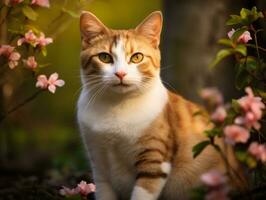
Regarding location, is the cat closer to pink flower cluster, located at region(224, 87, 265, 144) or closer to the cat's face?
the cat's face

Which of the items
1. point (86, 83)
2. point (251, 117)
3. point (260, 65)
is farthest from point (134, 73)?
point (251, 117)

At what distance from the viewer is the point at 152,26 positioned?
3.62 meters

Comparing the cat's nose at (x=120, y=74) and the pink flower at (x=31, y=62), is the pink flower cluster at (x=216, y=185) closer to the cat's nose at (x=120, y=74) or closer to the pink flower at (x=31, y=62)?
the cat's nose at (x=120, y=74)

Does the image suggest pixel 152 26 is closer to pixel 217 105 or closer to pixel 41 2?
pixel 41 2

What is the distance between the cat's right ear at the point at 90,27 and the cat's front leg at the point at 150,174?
85cm

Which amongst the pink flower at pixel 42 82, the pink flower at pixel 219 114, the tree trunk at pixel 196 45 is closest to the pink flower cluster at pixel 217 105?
the pink flower at pixel 219 114

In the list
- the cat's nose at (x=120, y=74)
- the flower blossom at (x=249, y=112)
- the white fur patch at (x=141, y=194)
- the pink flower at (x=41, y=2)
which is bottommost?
the white fur patch at (x=141, y=194)

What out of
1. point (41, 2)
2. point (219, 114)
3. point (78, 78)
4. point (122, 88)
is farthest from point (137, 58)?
point (78, 78)

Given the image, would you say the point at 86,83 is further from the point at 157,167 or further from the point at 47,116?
the point at 47,116

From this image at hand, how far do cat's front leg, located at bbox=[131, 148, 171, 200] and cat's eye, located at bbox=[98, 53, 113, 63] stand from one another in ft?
1.96

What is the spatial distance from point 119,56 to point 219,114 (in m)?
1.20

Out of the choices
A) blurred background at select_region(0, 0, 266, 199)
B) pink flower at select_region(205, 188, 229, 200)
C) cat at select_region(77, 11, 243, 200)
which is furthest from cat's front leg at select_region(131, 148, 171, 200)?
pink flower at select_region(205, 188, 229, 200)

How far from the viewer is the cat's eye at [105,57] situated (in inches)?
137

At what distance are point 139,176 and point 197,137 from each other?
19.1 inches
